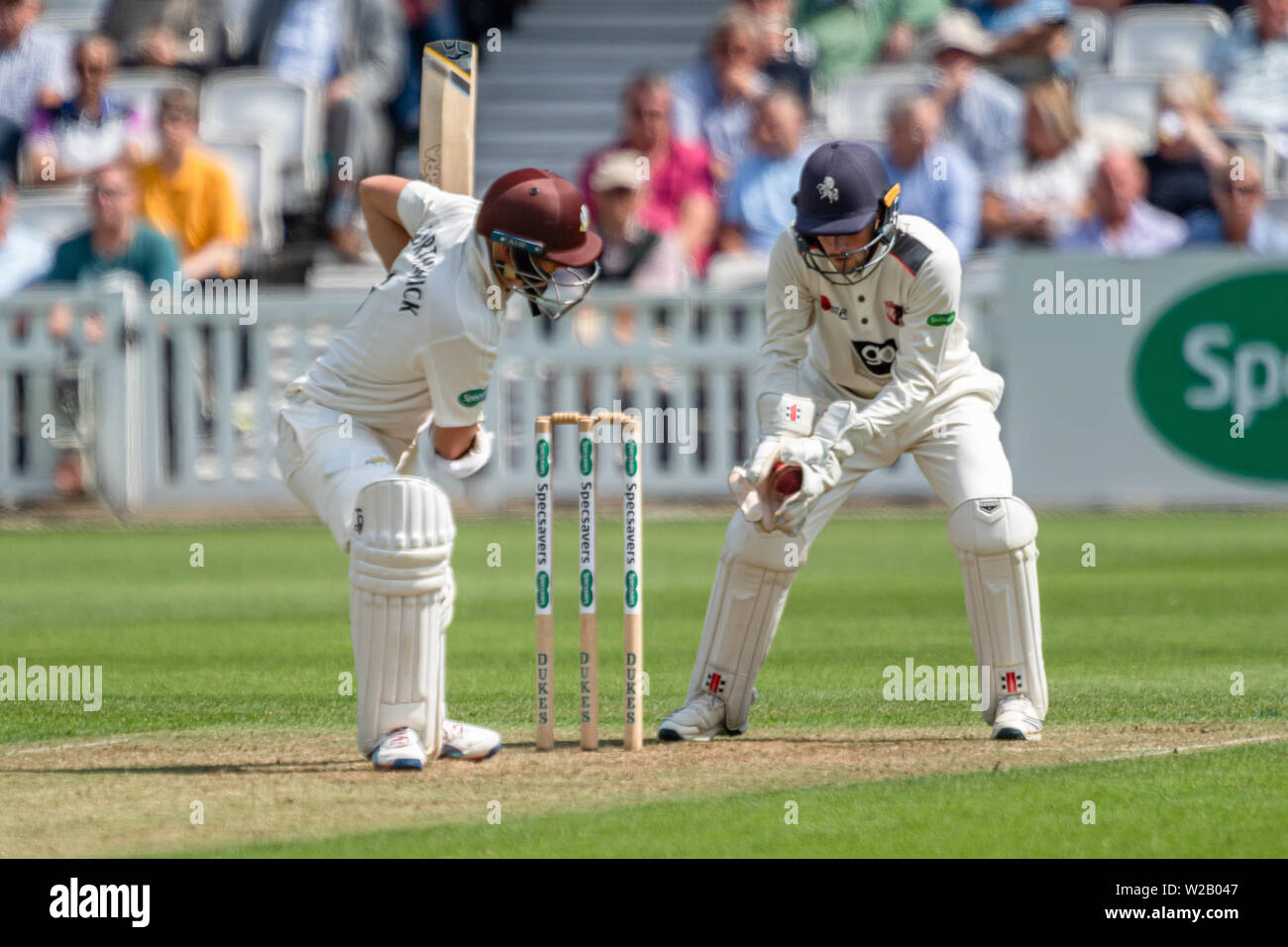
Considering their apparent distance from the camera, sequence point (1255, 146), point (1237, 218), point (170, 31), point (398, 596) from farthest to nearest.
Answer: point (170, 31) < point (1255, 146) < point (1237, 218) < point (398, 596)

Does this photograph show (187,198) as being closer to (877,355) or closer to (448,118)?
(448,118)

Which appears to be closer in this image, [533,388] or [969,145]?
[533,388]

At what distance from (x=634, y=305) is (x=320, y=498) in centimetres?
808

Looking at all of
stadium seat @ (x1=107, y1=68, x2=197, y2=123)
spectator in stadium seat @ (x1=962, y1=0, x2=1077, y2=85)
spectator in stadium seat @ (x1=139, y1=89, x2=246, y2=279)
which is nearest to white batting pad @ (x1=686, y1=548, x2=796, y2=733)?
spectator in stadium seat @ (x1=139, y1=89, x2=246, y2=279)

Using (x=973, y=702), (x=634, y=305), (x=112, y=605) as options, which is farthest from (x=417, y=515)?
(x=634, y=305)

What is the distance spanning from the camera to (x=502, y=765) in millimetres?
5840

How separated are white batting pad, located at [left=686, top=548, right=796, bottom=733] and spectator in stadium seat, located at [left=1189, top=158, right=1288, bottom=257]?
8567 mm

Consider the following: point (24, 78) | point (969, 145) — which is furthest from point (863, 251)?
point (24, 78)

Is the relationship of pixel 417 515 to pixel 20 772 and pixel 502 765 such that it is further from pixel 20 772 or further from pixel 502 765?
pixel 20 772

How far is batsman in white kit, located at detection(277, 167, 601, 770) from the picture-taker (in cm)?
568

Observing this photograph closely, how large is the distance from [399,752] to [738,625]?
1.29 m

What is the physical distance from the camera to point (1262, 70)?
16156mm

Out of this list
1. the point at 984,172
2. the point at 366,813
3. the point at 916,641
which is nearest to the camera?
the point at 366,813
